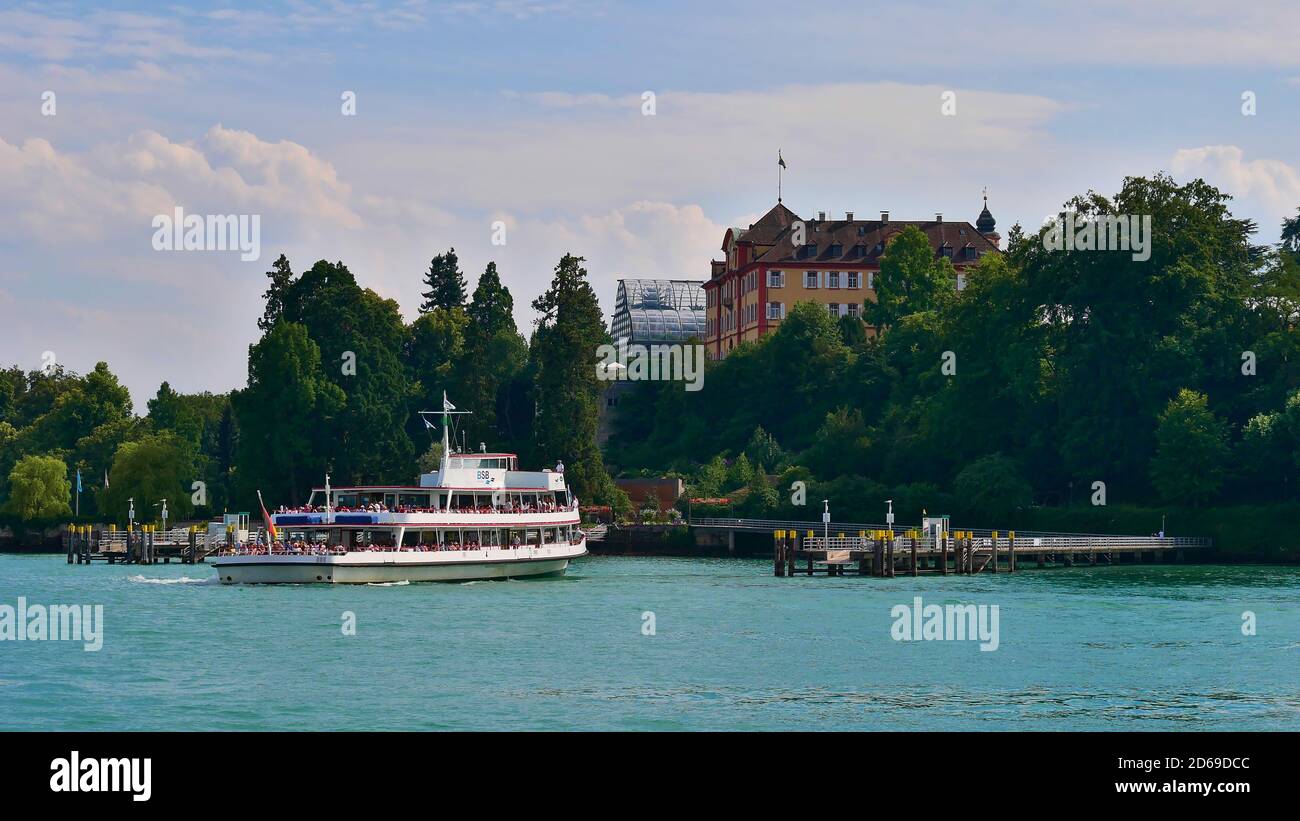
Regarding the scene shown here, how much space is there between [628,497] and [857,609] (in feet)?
211

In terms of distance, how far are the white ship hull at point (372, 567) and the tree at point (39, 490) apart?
64.9 meters

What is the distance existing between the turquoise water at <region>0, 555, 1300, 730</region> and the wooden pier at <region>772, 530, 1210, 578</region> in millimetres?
7827

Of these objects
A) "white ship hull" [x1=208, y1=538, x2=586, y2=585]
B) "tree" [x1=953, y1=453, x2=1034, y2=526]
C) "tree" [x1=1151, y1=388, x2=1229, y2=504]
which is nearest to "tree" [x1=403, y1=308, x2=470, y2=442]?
"tree" [x1=953, y1=453, x2=1034, y2=526]

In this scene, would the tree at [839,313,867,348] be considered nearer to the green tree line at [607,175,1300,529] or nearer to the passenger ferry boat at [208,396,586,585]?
the green tree line at [607,175,1300,529]

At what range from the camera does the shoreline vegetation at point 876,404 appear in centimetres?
11456

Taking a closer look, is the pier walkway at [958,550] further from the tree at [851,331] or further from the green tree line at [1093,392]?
the tree at [851,331]

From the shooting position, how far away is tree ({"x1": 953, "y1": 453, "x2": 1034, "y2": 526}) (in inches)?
4596

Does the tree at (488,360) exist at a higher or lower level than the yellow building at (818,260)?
lower


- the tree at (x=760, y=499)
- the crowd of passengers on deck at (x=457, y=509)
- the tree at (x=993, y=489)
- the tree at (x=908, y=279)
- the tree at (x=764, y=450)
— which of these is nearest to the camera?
the crowd of passengers on deck at (x=457, y=509)

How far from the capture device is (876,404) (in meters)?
144

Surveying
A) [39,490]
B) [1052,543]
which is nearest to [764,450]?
[1052,543]

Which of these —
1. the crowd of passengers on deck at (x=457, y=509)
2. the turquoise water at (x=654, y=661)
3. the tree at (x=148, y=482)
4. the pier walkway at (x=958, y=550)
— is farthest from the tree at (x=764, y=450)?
the turquoise water at (x=654, y=661)
